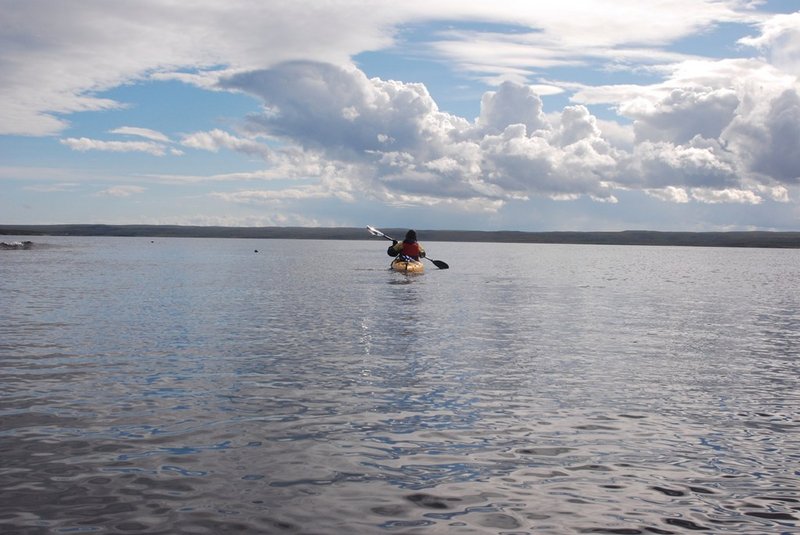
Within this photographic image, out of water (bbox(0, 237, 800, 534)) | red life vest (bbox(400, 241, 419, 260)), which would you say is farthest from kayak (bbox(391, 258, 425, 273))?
water (bbox(0, 237, 800, 534))

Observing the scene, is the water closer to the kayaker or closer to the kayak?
the kayak

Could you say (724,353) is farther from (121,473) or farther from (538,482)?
(121,473)

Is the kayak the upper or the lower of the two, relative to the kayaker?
lower

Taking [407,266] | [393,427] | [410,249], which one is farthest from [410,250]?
[393,427]

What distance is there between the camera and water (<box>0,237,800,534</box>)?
920cm

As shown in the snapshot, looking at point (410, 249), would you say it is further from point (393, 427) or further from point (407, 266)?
point (393, 427)

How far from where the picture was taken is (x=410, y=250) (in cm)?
6675

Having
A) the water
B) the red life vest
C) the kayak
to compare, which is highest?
the red life vest

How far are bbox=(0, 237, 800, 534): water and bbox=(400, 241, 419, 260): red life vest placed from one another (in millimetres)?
36785

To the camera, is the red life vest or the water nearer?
the water

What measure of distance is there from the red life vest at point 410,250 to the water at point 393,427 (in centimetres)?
3679

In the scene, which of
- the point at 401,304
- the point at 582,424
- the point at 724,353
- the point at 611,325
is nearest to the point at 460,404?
the point at 582,424

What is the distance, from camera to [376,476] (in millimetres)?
10547

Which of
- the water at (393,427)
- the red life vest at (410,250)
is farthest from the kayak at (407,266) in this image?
the water at (393,427)
